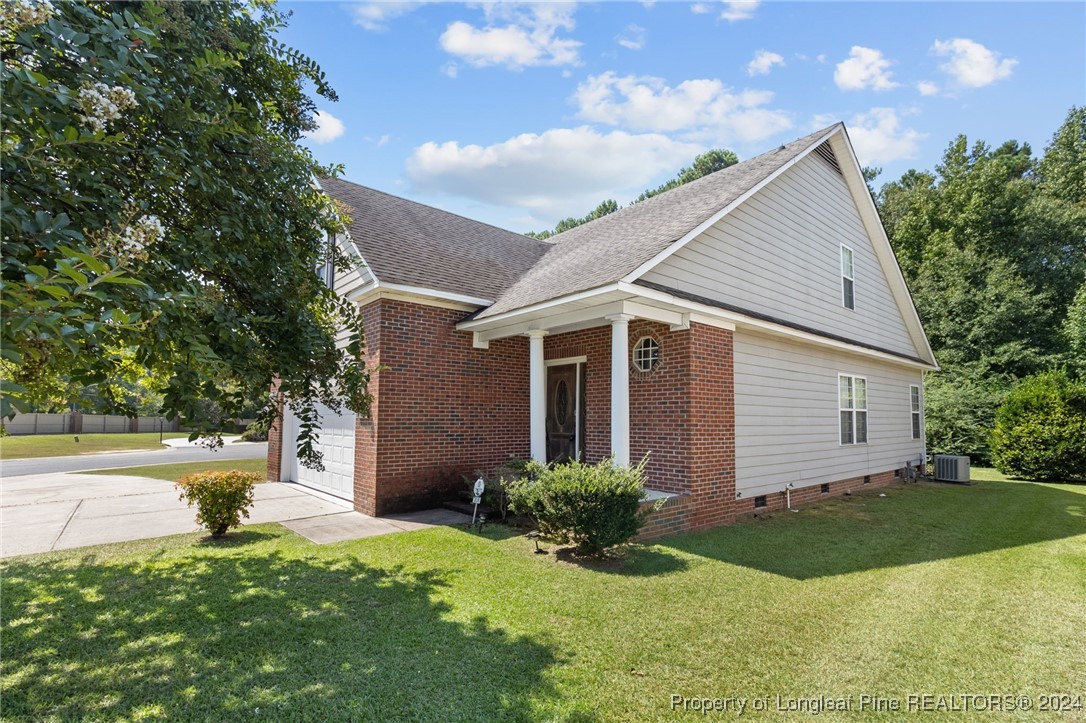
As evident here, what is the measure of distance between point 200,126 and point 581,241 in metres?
9.47

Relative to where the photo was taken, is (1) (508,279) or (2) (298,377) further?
(1) (508,279)

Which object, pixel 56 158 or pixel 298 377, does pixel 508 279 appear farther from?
pixel 56 158

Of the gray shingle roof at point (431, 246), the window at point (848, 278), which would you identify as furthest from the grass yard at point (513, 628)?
the window at point (848, 278)

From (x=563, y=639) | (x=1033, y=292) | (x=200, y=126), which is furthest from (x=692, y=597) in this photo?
(x=1033, y=292)

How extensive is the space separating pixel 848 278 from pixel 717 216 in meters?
6.07

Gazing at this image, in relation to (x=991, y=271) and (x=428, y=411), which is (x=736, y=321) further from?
(x=991, y=271)

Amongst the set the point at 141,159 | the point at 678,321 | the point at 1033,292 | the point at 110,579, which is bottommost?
the point at 110,579

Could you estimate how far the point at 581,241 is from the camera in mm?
12609

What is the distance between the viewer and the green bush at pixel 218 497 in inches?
273

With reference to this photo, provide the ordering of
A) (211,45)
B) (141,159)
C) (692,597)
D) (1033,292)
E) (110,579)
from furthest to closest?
(1033,292), (110,579), (692,597), (211,45), (141,159)

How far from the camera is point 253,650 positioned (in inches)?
146

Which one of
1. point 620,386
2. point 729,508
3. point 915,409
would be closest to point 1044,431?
point 915,409

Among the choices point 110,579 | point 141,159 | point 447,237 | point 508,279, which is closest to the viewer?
point 141,159

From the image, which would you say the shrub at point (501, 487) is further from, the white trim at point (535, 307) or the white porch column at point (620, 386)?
the white trim at point (535, 307)
